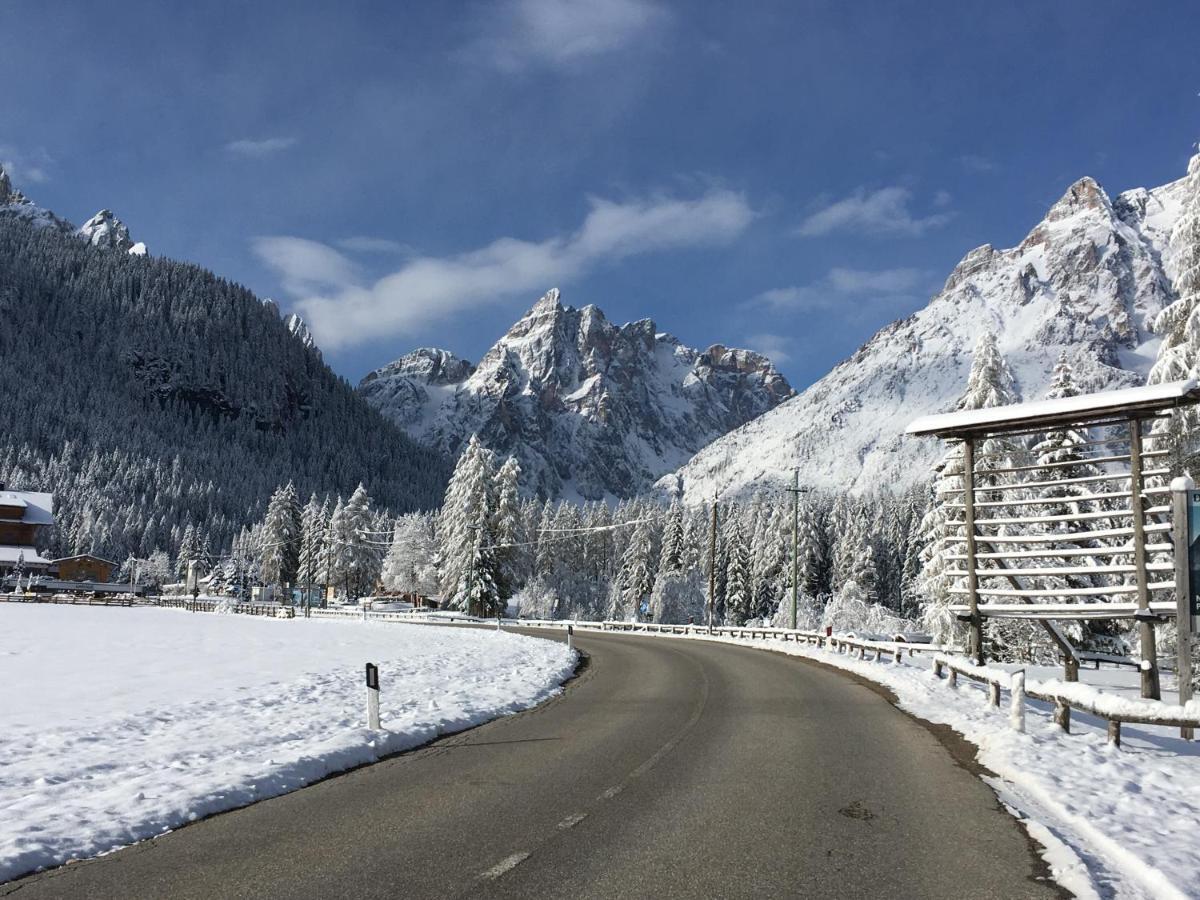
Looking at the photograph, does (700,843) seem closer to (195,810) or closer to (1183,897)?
(1183,897)

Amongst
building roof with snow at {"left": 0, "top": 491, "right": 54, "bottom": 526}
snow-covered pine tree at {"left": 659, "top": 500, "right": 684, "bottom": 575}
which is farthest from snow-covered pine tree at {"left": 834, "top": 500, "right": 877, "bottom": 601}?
building roof with snow at {"left": 0, "top": 491, "right": 54, "bottom": 526}

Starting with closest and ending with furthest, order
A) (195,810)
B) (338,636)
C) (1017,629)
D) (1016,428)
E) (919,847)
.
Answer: (919,847) → (195,810) → (1016,428) → (1017,629) → (338,636)

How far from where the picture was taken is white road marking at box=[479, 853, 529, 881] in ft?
19.2

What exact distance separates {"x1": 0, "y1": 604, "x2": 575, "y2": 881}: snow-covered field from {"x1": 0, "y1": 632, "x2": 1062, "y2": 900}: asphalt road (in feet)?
1.76

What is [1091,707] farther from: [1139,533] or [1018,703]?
[1139,533]

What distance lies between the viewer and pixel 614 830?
7.10 meters

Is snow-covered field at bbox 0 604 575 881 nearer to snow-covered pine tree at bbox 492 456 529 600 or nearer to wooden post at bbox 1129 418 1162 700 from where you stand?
wooden post at bbox 1129 418 1162 700

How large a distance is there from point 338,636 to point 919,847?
35.4 meters

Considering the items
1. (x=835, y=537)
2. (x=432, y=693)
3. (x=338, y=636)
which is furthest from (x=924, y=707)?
(x=835, y=537)

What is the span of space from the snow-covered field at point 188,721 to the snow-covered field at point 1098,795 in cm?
693

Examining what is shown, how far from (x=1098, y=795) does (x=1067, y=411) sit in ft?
36.3

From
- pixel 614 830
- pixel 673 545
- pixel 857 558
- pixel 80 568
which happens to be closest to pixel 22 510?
pixel 80 568

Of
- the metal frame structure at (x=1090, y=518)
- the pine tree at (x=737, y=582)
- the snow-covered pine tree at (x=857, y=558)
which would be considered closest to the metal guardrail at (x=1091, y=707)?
the metal frame structure at (x=1090, y=518)

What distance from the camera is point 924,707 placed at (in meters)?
16.3
